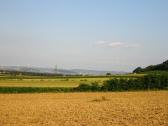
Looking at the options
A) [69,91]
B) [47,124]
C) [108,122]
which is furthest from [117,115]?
[69,91]

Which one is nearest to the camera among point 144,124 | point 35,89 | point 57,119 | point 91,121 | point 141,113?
point 144,124

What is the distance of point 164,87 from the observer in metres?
62.7

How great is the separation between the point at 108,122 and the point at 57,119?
3.99 meters

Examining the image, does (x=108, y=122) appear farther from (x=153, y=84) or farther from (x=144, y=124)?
(x=153, y=84)

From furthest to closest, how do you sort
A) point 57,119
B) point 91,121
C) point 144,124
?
1. point 57,119
2. point 91,121
3. point 144,124

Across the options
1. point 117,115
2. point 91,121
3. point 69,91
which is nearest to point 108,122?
point 91,121

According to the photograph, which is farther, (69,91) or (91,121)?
(69,91)

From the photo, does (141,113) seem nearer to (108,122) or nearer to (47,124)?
(108,122)

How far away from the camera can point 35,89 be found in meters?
61.5

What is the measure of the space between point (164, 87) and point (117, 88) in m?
7.96

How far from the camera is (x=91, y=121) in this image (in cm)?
2347

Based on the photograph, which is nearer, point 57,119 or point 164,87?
point 57,119

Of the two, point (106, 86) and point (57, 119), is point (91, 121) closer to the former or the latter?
point (57, 119)

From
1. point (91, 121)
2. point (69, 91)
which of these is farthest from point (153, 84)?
point (91, 121)
